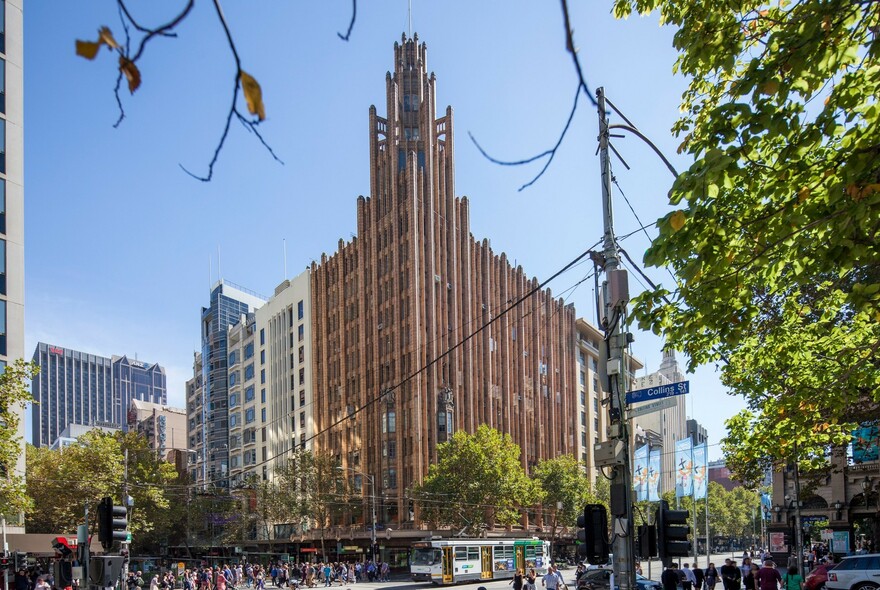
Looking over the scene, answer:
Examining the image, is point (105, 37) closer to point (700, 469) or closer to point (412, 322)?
point (700, 469)

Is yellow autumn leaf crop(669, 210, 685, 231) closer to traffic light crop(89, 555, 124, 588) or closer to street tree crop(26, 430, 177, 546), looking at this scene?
traffic light crop(89, 555, 124, 588)

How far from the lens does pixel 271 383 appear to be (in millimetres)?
85062

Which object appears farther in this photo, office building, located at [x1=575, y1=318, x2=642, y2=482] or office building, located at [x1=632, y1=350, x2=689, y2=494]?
office building, located at [x1=632, y1=350, x2=689, y2=494]

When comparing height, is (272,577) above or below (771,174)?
below

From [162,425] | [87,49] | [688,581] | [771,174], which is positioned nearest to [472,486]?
[688,581]

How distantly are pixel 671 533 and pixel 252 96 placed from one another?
1306cm

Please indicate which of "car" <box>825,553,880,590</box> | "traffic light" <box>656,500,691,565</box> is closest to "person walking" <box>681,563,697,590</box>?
"car" <box>825,553,880,590</box>

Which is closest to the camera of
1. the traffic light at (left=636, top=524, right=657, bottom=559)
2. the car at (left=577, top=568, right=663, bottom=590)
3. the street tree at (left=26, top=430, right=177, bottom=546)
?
the traffic light at (left=636, top=524, right=657, bottom=559)

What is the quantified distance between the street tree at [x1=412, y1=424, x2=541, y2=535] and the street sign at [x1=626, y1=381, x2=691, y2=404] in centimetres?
4422

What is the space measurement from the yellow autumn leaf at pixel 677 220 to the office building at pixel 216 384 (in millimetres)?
86754

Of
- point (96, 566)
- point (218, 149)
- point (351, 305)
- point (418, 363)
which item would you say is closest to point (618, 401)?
point (96, 566)

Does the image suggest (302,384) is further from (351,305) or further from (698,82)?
(698,82)

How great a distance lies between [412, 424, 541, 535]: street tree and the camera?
57.3 metres

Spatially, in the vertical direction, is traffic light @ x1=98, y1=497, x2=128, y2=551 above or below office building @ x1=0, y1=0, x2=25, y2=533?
below
